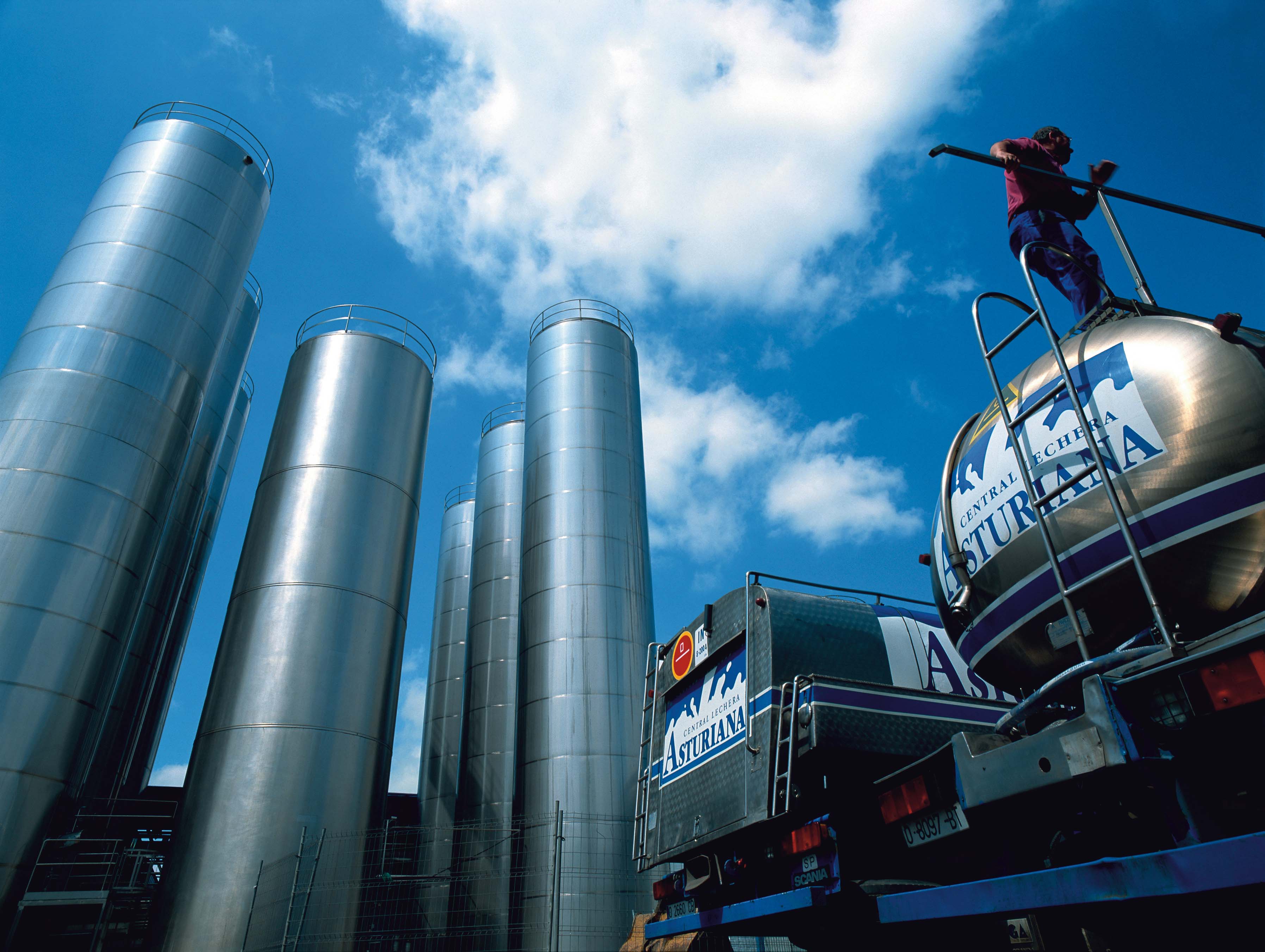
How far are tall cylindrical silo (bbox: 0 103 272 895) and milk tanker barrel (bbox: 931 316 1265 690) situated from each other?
13357 millimetres

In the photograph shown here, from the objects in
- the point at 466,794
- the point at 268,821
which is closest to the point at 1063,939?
the point at 268,821

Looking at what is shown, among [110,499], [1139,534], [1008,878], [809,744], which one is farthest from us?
[110,499]

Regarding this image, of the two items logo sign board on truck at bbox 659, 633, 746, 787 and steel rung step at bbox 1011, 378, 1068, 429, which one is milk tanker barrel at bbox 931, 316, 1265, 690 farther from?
logo sign board on truck at bbox 659, 633, 746, 787

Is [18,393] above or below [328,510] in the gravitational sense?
above

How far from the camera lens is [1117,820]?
3361 millimetres

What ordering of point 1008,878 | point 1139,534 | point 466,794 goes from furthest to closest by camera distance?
point 466,794, point 1139,534, point 1008,878

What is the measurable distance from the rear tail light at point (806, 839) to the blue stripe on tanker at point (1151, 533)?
1.59 meters

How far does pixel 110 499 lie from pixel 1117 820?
15.0 m

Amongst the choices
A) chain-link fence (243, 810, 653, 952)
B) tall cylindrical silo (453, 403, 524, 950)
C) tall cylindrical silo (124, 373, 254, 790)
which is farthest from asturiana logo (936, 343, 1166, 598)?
tall cylindrical silo (124, 373, 254, 790)

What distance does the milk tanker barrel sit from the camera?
11.1 feet

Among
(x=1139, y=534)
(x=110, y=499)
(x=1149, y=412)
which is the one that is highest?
(x=110, y=499)

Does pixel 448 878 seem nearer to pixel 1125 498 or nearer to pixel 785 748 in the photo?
pixel 785 748

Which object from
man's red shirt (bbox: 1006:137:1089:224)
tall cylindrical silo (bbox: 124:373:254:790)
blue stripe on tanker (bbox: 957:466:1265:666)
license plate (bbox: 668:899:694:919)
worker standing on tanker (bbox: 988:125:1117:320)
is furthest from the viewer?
tall cylindrical silo (bbox: 124:373:254:790)

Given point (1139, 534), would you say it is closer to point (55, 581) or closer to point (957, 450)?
point (957, 450)
